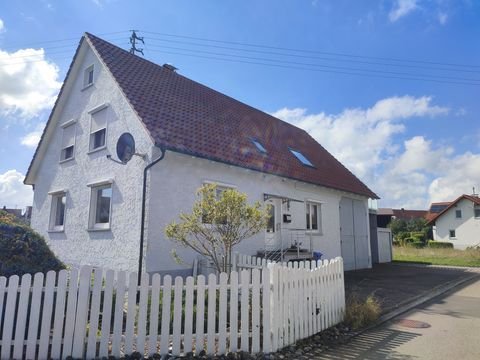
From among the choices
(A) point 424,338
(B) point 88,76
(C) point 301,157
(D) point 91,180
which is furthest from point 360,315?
(B) point 88,76

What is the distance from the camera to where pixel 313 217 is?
15.6 metres

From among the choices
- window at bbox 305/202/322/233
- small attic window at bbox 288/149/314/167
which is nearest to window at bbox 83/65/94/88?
small attic window at bbox 288/149/314/167

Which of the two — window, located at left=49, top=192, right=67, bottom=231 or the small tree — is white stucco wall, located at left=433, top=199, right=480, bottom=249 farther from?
window, located at left=49, top=192, right=67, bottom=231

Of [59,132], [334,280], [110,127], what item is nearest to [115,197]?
[110,127]

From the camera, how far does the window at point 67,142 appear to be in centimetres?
1360

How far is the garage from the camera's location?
17.4 metres

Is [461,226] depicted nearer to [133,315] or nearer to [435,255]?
[435,255]

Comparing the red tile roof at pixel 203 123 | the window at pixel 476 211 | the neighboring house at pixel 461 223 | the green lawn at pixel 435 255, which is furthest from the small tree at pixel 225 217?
the window at pixel 476 211

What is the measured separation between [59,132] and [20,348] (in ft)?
36.7

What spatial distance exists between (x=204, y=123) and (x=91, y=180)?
14.1ft

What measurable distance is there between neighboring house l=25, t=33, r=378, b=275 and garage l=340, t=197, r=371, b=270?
0.16 meters

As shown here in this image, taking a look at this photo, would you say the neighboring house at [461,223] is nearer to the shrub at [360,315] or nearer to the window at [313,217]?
the window at [313,217]

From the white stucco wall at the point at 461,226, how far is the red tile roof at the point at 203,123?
3272cm

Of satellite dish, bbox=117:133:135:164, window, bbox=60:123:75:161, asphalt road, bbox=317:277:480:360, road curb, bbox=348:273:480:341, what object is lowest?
asphalt road, bbox=317:277:480:360
